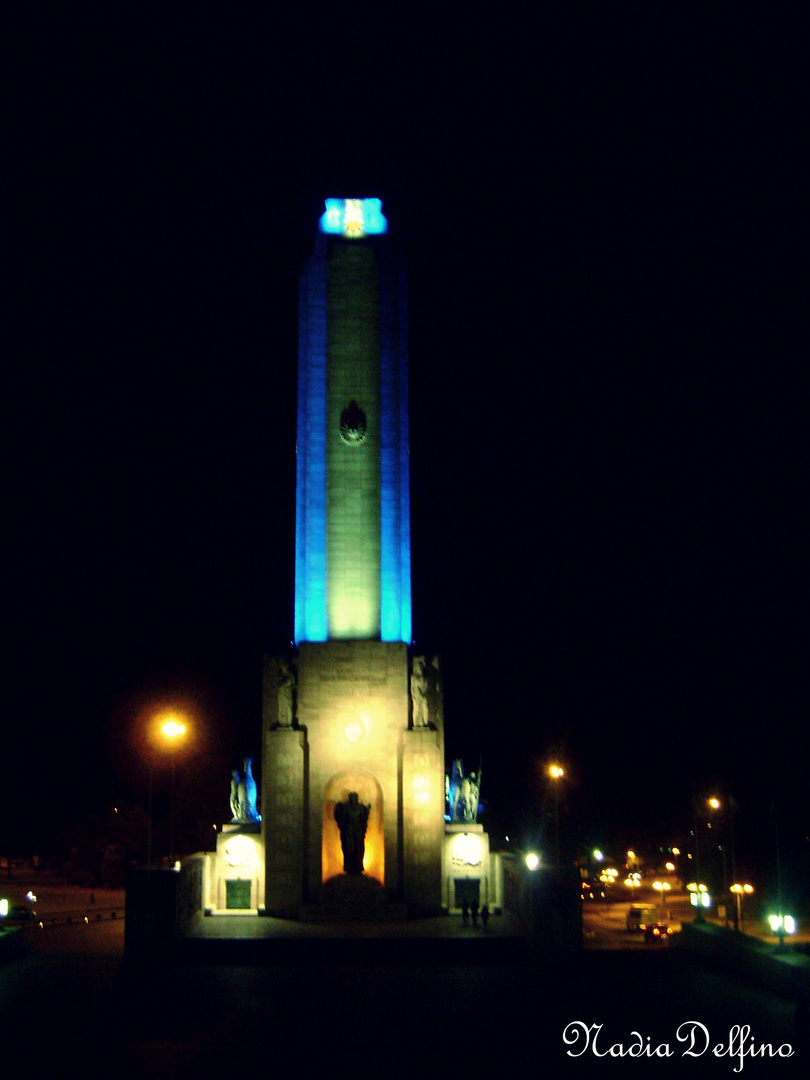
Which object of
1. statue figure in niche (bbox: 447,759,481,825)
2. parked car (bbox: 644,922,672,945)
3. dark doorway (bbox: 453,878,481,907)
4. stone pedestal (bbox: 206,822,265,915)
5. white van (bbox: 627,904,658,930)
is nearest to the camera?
stone pedestal (bbox: 206,822,265,915)

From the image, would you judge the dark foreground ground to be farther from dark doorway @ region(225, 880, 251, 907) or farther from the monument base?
dark doorway @ region(225, 880, 251, 907)

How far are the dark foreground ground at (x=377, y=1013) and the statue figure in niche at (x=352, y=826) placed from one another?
437cm

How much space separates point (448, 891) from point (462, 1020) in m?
12.5

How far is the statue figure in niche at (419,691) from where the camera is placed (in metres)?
30.3

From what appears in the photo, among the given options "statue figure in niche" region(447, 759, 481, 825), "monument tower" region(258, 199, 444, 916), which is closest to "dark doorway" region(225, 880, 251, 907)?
"monument tower" region(258, 199, 444, 916)

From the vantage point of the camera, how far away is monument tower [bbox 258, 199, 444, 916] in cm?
2953

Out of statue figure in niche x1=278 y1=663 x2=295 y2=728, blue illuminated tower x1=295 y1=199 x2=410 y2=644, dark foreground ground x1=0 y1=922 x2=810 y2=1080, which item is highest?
blue illuminated tower x1=295 y1=199 x2=410 y2=644

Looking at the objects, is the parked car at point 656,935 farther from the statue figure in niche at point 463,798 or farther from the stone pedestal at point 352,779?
the stone pedestal at point 352,779

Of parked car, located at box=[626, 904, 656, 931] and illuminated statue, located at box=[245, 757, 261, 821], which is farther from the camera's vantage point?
parked car, located at box=[626, 904, 656, 931]

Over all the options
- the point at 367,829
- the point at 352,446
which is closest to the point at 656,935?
the point at 367,829

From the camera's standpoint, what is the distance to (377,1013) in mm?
18094

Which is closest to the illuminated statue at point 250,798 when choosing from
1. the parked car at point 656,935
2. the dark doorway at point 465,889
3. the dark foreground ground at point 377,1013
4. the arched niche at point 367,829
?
the arched niche at point 367,829

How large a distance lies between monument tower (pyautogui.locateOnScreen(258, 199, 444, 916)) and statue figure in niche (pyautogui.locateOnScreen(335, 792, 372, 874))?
1.6 inches

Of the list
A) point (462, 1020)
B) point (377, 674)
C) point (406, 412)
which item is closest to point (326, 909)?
point (377, 674)
